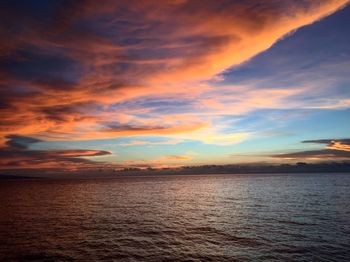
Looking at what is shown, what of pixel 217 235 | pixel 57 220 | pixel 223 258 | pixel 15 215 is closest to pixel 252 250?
pixel 223 258

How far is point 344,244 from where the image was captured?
28328 mm

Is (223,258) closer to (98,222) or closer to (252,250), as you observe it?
(252,250)

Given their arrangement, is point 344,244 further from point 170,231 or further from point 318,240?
point 170,231

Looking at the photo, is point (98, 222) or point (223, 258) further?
point (98, 222)

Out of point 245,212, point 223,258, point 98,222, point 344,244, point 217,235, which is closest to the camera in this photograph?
point 223,258

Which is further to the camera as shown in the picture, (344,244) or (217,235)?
(217,235)

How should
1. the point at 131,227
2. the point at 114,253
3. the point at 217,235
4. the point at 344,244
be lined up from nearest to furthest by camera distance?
the point at 114,253 → the point at 344,244 → the point at 217,235 → the point at 131,227

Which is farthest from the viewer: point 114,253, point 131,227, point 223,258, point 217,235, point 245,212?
point 245,212

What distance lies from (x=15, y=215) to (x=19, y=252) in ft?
89.4

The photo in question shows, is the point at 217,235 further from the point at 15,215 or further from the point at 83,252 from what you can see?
the point at 15,215

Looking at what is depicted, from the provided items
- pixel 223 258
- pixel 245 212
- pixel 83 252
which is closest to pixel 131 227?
pixel 83 252

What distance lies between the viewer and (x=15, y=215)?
50.7 metres

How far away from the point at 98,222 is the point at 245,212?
25.1 metres

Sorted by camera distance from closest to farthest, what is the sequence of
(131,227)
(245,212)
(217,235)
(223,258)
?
(223,258)
(217,235)
(131,227)
(245,212)
